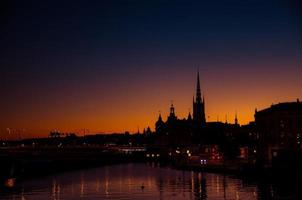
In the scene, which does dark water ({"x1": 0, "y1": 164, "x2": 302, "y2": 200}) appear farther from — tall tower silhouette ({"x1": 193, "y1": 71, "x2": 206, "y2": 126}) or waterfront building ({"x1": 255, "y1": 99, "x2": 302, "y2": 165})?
tall tower silhouette ({"x1": 193, "y1": 71, "x2": 206, "y2": 126})

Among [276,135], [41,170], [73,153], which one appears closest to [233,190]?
[276,135]

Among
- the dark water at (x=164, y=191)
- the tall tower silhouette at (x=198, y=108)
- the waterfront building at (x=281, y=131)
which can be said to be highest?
the tall tower silhouette at (x=198, y=108)

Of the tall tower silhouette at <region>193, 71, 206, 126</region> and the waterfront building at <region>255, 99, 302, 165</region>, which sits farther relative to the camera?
the tall tower silhouette at <region>193, 71, 206, 126</region>

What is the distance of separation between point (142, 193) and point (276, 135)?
26.0 metres

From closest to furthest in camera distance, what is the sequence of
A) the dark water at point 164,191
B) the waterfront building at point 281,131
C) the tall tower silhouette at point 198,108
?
the dark water at point 164,191 < the waterfront building at point 281,131 < the tall tower silhouette at point 198,108

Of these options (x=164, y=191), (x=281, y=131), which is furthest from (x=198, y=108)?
(x=164, y=191)

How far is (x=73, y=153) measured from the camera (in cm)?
16288

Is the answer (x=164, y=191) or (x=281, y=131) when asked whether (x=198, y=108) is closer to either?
(x=281, y=131)

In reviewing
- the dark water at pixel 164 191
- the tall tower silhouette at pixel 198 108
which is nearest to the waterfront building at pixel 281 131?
the dark water at pixel 164 191

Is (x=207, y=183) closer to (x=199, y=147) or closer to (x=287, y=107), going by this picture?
(x=287, y=107)

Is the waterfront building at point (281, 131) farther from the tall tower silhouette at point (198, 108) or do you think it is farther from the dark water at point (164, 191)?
the tall tower silhouette at point (198, 108)

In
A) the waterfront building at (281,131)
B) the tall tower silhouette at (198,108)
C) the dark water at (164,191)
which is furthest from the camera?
the tall tower silhouette at (198,108)

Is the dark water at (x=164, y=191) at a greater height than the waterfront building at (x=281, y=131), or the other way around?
the waterfront building at (x=281, y=131)

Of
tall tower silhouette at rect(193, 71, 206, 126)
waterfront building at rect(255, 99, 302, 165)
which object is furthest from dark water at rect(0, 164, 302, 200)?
tall tower silhouette at rect(193, 71, 206, 126)
